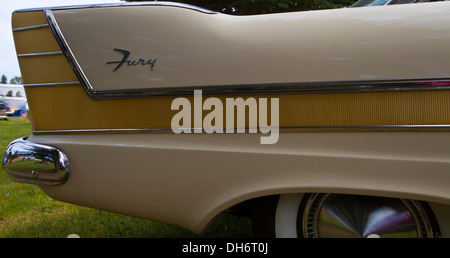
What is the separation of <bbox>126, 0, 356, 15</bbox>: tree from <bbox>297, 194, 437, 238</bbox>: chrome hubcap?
340 cm

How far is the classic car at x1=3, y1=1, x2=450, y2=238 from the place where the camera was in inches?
53.3

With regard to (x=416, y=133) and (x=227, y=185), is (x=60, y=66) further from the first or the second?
(x=416, y=133)

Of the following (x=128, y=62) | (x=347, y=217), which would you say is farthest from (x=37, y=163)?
(x=347, y=217)

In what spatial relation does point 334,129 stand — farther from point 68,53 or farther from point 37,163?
point 37,163

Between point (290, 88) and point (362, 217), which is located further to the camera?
point (362, 217)

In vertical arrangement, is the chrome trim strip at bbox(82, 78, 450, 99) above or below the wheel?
above

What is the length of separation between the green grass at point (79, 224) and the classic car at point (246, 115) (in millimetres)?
1006

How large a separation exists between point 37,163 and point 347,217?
151 centimetres

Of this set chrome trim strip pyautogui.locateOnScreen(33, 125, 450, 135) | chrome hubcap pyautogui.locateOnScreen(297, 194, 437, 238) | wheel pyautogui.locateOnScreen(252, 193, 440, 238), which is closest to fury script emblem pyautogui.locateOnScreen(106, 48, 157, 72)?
chrome trim strip pyautogui.locateOnScreen(33, 125, 450, 135)

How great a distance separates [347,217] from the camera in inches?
62.1

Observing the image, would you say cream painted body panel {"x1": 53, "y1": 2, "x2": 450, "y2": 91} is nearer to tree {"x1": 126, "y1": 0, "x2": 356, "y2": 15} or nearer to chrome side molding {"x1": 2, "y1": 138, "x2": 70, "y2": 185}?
chrome side molding {"x1": 2, "y1": 138, "x2": 70, "y2": 185}

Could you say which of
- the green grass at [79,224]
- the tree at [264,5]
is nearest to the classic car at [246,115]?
the green grass at [79,224]

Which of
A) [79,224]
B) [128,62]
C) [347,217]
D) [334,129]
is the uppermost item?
[128,62]
